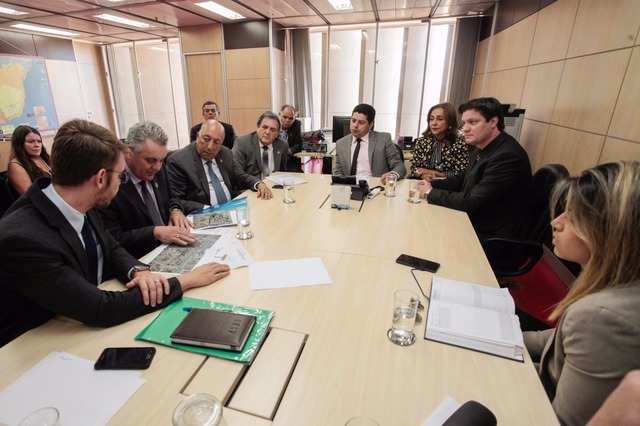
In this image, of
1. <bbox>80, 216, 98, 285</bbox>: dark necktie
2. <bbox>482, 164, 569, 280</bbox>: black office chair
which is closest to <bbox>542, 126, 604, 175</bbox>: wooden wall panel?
<bbox>482, 164, 569, 280</bbox>: black office chair

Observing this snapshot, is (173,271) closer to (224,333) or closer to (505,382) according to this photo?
(224,333)

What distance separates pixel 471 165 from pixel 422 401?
7.72ft

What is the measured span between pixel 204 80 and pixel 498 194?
22.2 ft

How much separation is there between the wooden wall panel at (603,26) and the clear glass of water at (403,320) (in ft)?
8.76

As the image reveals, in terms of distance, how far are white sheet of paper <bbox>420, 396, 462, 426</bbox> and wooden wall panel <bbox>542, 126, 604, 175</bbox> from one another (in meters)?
2.65

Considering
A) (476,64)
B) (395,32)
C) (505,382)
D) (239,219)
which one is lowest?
(505,382)

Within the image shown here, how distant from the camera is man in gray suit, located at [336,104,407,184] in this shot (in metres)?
3.44

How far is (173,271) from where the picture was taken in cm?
148

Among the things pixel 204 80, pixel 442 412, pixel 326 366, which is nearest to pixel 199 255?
pixel 326 366

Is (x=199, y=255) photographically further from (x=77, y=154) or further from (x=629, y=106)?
(x=629, y=106)

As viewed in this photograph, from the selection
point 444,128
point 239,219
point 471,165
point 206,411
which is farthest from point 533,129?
point 206,411

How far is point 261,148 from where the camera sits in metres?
3.72

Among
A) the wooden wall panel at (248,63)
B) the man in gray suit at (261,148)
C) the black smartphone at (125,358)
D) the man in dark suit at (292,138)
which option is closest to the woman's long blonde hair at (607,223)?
the black smartphone at (125,358)

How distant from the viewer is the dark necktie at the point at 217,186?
2.81 meters
